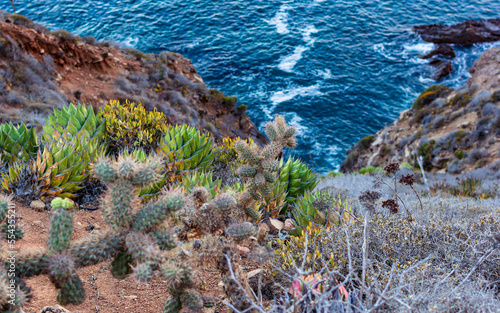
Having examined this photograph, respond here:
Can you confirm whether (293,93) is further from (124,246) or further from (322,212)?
(124,246)

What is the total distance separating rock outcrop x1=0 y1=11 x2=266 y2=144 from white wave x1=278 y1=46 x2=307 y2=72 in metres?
6.06

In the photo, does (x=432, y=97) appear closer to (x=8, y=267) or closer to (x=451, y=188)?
(x=451, y=188)

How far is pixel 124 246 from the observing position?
2.64 meters

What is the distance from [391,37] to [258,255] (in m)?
29.4

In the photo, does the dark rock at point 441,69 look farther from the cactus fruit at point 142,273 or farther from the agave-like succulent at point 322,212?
the cactus fruit at point 142,273

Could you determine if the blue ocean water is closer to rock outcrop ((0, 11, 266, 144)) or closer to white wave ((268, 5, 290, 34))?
white wave ((268, 5, 290, 34))

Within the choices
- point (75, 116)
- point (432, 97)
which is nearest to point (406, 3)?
point (432, 97)

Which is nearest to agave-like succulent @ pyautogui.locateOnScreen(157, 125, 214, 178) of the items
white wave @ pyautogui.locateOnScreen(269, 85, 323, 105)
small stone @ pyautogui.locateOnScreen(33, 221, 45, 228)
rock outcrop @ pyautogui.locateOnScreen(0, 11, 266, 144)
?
small stone @ pyautogui.locateOnScreen(33, 221, 45, 228)

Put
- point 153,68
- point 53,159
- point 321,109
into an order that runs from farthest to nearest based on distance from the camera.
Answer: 1. point 321,109
2. point 153,68
3. point 53,159

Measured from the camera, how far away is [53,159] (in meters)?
4.98

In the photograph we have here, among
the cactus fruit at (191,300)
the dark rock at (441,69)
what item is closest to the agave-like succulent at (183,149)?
the cactus fruit at (191,300)

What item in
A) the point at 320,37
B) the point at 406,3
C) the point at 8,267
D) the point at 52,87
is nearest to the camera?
the point at 8,267

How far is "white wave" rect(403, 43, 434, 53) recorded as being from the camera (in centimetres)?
2695

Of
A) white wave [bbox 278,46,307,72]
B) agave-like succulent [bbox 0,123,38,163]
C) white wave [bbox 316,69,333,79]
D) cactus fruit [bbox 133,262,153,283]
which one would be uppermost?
cactus fruit [bbox 133,262,153,283]
